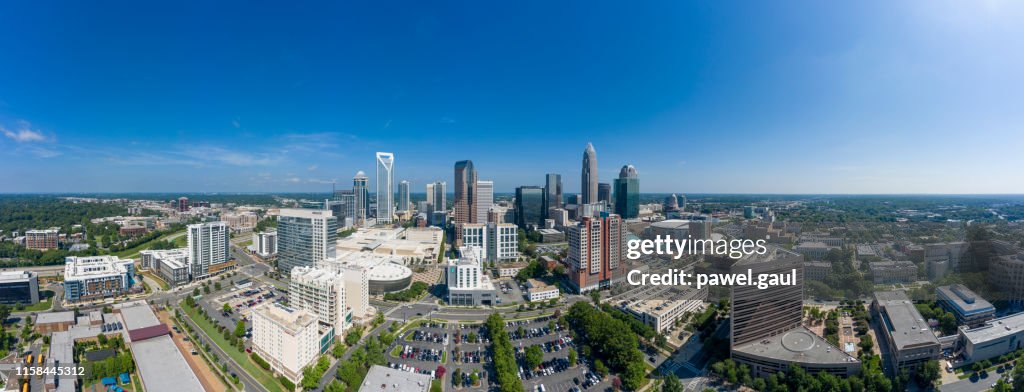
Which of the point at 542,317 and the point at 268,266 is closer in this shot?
the point at 542,317

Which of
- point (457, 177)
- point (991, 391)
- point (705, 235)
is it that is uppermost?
point (457, 177)

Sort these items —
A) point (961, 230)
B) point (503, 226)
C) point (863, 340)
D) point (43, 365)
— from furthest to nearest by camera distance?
1. point (503, 226)
2. point (961, 230)
3. point (863, 340)
4. point (43, 365)

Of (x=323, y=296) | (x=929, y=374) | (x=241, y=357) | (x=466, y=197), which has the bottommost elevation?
(x=241, y=357)

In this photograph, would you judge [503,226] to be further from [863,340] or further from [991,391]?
[991,391]

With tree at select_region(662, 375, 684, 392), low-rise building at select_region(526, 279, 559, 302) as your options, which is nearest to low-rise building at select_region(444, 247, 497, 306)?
low-rise building at select_region(526, 279, 559, 302)

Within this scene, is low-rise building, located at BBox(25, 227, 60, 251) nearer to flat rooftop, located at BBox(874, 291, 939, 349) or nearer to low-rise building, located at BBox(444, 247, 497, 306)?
low-rise building, located at BBox(444, 247, 497, 306)

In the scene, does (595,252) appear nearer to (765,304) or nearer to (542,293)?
(542,293)

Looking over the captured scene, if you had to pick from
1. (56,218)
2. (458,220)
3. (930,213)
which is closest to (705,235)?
(458,220)

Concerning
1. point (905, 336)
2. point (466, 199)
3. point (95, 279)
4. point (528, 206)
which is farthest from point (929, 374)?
point (528, 206)
